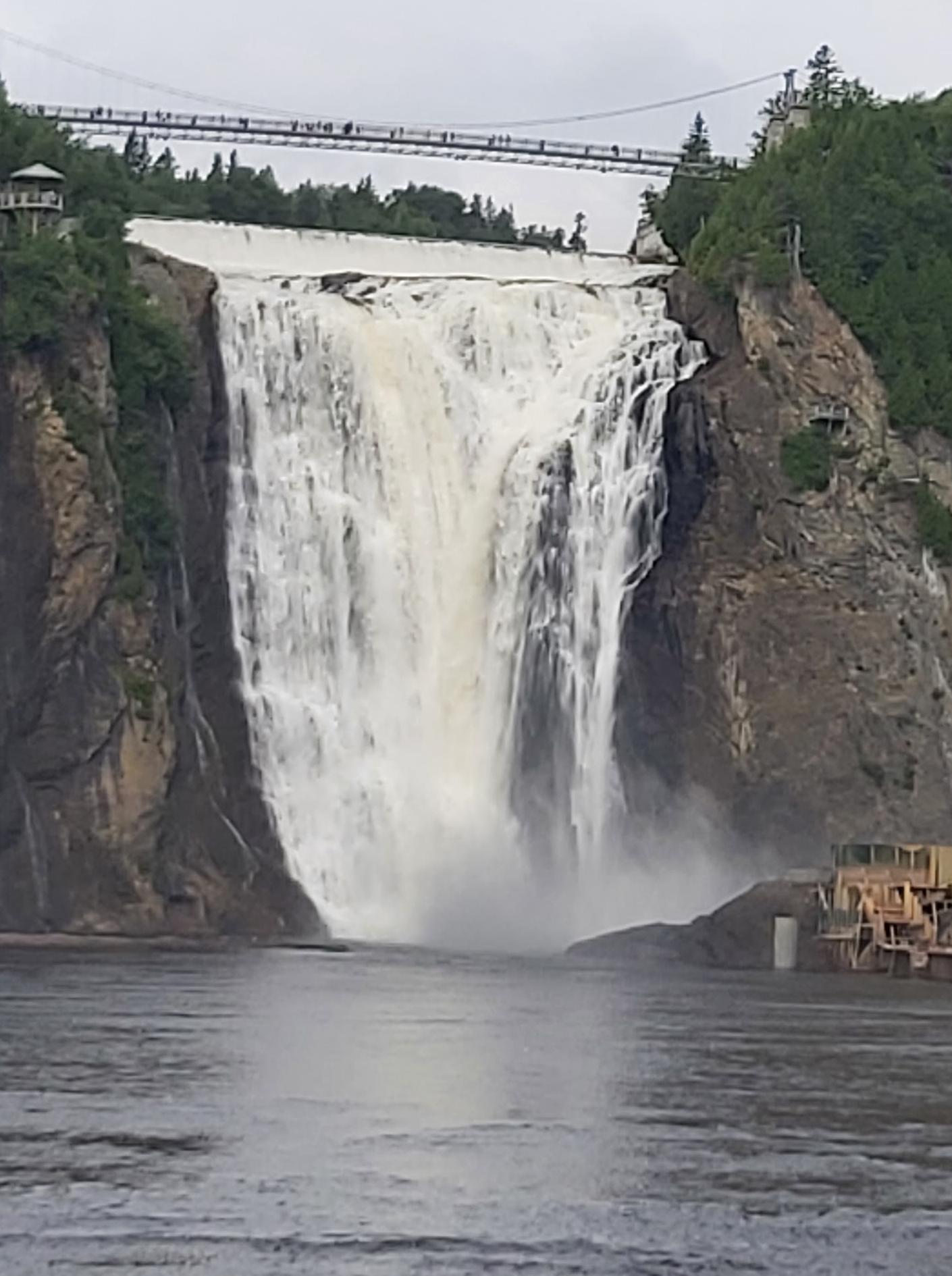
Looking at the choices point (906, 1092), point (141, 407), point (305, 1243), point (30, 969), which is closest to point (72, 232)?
point (141, 407)

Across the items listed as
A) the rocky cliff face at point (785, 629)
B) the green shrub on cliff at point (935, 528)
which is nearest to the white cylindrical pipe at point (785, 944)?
the rocky cliff face at point (785, 629)

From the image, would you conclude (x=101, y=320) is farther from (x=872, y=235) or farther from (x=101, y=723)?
(x=872, y=235)

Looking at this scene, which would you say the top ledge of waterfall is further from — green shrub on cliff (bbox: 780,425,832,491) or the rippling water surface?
the rippling water surface

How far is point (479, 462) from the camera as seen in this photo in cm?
11844

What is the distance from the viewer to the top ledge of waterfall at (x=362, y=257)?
12812cm

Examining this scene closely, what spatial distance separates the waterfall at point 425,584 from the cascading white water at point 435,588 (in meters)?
0.09

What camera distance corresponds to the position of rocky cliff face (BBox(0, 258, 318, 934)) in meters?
103

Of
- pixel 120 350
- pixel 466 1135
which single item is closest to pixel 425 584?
pixel 120 350

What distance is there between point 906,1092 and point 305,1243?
1831 cm

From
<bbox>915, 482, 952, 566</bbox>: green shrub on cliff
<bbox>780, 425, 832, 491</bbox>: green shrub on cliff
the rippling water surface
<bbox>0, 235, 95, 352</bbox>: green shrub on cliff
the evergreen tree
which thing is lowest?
the rippling water surface

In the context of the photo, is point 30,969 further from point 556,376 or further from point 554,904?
point 556,376

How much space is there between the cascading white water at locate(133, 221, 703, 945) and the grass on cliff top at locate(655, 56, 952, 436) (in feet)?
25.3

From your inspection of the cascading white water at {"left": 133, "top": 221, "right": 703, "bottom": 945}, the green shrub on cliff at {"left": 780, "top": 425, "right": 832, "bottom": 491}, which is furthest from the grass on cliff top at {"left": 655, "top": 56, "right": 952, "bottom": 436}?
the cascading white water at {"left": 133, "top": 221, "right": 703, "bottom": 945}

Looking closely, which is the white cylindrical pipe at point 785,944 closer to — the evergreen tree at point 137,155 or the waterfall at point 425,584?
the waterfall at point 425,584
